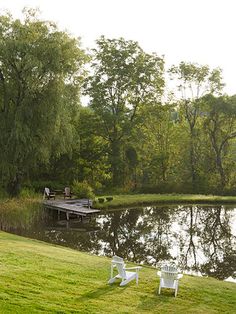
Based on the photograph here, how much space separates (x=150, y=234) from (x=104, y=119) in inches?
724

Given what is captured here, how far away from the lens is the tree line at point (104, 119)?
24531 mm

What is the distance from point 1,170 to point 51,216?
404 cm

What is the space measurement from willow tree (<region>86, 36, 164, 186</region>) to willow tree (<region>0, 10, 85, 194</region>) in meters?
11.6

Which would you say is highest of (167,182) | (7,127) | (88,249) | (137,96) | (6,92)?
(137,96)

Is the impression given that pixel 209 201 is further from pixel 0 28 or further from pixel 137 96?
pixel 0 28

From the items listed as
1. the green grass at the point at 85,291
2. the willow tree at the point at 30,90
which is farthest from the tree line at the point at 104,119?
the green grass at the point at 85,291

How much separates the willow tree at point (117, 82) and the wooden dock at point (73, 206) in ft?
37.1

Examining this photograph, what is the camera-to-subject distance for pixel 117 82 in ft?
127

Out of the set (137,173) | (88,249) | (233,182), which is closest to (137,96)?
(137,173)

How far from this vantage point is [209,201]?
1296 inches

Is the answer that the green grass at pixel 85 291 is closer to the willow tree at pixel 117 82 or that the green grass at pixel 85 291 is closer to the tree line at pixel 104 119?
the tree line at pixel 104 119

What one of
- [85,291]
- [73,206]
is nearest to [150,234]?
[73,206]

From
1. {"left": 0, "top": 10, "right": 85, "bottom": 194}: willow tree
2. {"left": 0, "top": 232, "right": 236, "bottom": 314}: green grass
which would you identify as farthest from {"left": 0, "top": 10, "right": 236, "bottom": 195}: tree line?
{"left": 0, "top": 232, "right": 236, "bottom": 314}: green grass

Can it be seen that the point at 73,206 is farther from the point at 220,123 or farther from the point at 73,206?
the point at 220,123
